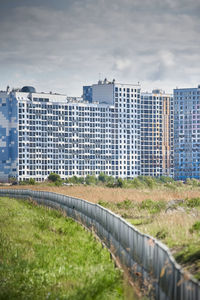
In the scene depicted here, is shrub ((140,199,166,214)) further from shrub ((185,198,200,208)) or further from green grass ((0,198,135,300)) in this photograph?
green grass ((0,198,135,300))

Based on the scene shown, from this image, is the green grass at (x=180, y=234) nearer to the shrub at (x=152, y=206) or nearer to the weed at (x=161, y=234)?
the weed at (x=161, y=234)

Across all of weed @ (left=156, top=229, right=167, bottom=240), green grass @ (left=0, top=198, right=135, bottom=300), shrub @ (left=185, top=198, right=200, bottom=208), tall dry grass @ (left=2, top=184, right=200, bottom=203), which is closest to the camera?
green grass @ (left=0, top=198, right=135, bottom=300)

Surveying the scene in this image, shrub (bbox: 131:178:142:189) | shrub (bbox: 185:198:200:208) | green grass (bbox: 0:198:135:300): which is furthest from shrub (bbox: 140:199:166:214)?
shrub (bbox: 131:178:142:189)

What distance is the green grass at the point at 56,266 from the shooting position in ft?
46.4

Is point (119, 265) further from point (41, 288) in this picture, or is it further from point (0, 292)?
point (0, 292)

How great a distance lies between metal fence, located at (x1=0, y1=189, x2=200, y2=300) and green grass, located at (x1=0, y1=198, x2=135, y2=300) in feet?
1.56

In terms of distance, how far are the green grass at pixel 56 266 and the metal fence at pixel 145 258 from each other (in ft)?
1.56

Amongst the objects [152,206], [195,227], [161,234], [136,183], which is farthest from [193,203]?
[136,183]

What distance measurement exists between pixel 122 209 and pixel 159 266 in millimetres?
24500

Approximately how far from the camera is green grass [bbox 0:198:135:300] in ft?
46.4

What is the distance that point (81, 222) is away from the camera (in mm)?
30062

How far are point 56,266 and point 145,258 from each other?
5.53 meters

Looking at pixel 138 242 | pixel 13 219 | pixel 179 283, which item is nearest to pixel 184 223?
pixel 138 242

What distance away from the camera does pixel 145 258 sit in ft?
42.9
